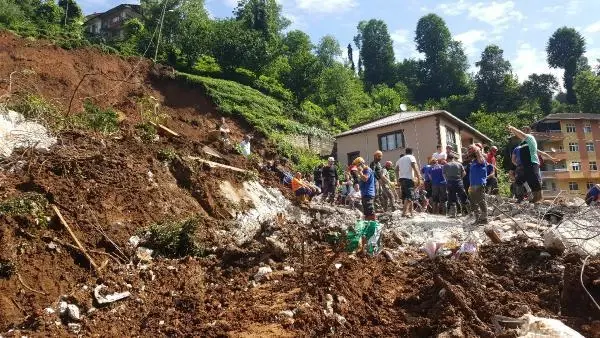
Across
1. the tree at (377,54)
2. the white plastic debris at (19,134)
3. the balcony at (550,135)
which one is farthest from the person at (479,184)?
the tree at (377,54)

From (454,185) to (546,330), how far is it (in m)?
7.09

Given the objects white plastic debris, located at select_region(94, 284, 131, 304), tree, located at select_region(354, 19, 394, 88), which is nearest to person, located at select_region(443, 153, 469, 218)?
white plastic debris, located at select_region(94, 284, 131, 304)

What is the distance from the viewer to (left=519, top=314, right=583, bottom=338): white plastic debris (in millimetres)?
3262

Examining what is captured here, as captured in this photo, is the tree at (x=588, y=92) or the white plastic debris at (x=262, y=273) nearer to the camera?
the white plastic debris at (x=262, y=273)

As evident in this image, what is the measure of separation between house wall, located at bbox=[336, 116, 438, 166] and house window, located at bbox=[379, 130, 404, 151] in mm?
198

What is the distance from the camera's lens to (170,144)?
10844 millimetres

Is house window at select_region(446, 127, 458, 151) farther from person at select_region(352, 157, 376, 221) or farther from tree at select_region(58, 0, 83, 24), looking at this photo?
tree at select_region(58, 0, 83, 24)

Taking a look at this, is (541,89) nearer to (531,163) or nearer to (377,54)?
(377,54)

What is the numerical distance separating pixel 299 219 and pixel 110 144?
4.22 metres

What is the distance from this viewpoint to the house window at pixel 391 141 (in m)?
30.5

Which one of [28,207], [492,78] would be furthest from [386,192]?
[492,78]

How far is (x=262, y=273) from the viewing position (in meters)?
6.50

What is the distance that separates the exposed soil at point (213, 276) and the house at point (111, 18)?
40701 millimetres

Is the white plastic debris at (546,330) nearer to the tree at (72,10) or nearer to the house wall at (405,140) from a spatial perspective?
the house wall at (405,140)
